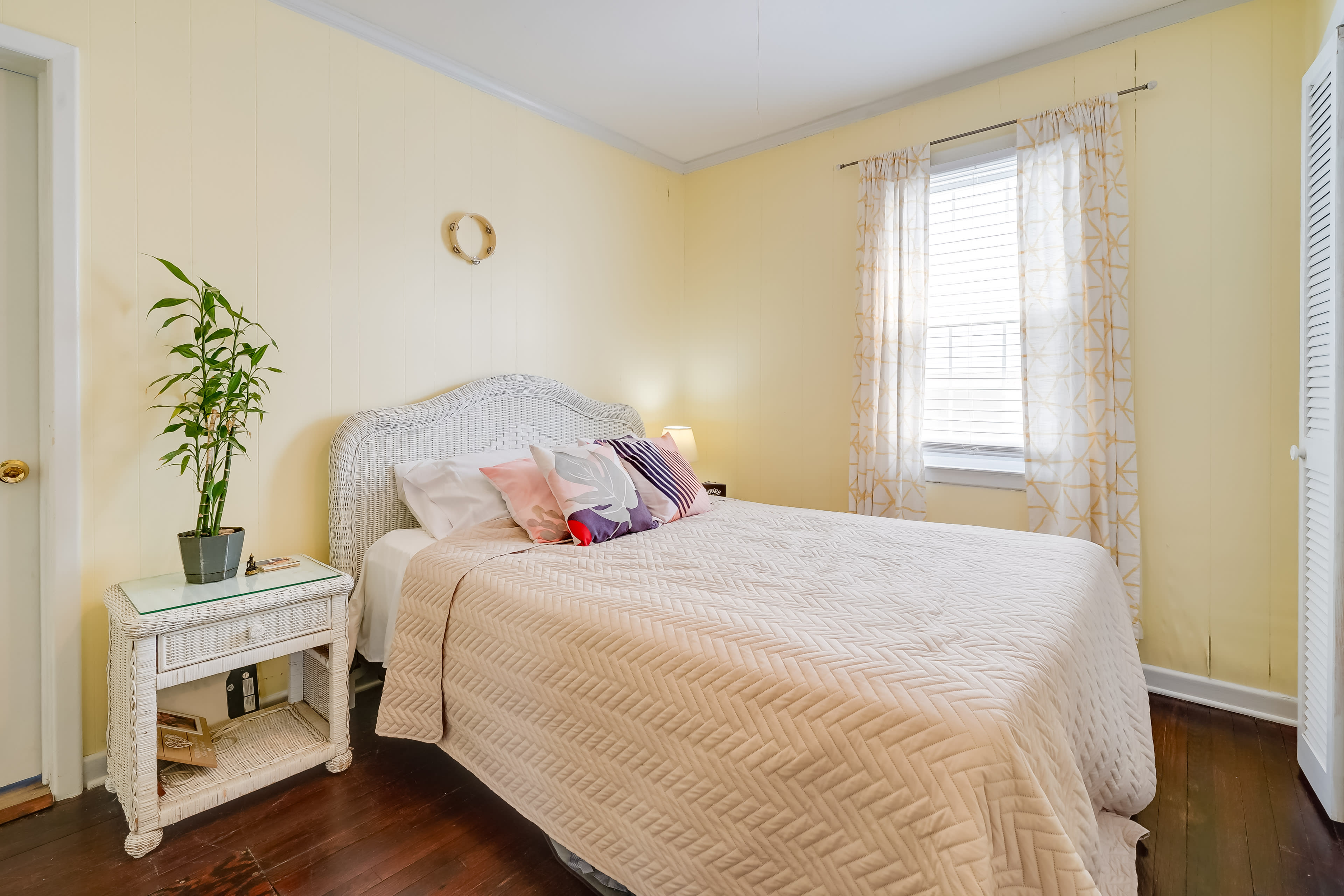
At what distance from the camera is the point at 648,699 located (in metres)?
1.35

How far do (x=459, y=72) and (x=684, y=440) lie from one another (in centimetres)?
207

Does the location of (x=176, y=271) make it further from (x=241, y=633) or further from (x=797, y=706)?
(x=797, y=706)

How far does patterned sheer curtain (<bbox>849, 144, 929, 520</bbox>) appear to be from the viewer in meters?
3.08

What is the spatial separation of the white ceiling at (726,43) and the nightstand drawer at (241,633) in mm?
2142

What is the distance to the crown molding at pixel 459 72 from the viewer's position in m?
2.39

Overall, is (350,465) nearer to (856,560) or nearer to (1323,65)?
(856,560)

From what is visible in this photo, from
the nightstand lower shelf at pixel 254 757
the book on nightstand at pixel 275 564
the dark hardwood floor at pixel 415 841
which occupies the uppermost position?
the book on nightstand at pixel 275 564

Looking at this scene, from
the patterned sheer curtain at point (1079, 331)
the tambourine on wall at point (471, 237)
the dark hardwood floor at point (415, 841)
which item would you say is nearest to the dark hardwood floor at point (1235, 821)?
the dark hardwood floor at point (415, 841)

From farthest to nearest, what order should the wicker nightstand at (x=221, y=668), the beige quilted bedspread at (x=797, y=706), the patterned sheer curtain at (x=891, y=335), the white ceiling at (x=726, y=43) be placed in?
the patterned sheer curtain at (x=891, y=335) < the white ceiling at (x=726, y=43) < the wicker nightstand at (x=221, y=668) < the beige quilted bedspread at (x=797, y=706)

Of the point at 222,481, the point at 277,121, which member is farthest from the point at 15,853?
the point at 277,121

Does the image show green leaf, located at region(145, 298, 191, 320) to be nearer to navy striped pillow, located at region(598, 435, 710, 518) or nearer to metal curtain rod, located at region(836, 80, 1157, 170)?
navy striped pillow, located at region(598, 435, 710, 518)

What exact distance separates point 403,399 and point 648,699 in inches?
73.1

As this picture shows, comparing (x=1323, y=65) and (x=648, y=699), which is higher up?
(x=1323, y=65)

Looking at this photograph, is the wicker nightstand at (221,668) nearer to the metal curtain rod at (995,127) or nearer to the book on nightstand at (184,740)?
the book on nightstand at (184,740)
